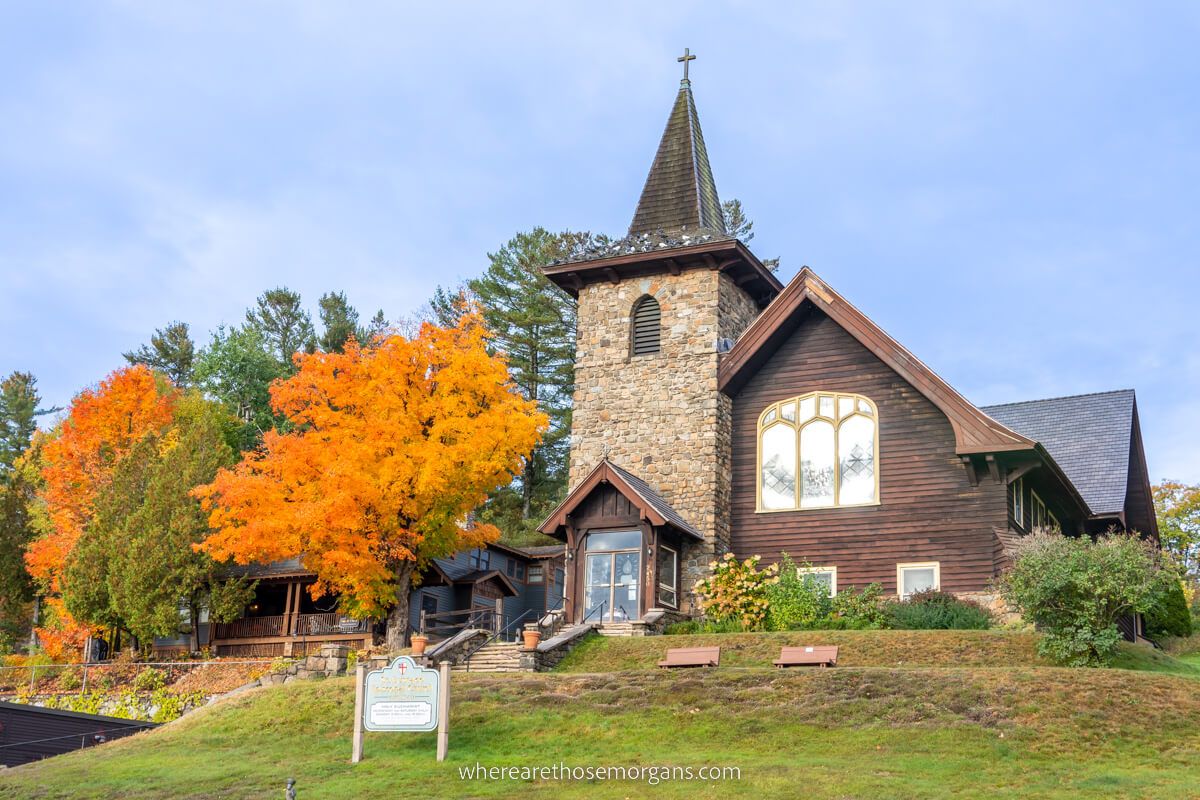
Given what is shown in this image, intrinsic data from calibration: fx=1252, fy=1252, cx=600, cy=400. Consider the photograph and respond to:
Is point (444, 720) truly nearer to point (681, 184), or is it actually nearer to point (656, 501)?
point (656, 501)

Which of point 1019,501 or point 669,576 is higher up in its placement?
point 1019,501

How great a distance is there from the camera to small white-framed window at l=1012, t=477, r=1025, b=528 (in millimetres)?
26578

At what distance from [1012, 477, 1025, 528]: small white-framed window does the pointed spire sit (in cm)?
935

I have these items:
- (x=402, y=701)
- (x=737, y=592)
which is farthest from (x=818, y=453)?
(x=402, y=701)

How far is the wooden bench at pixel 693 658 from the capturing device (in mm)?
20797

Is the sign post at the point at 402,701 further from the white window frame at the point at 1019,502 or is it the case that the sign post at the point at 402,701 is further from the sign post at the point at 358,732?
the white window frame at the point at 1019,502

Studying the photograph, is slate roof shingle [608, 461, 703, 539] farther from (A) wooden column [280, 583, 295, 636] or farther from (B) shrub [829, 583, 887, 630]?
(A) wooden column [280, 583, 295, 636]

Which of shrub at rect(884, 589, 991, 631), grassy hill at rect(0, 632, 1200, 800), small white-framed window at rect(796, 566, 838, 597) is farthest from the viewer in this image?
small white-framed window at rect(796, 566, 838, 597)

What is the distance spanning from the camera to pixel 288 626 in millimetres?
35406

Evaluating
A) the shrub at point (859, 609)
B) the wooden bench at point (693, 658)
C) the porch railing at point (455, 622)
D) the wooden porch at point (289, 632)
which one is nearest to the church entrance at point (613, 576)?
the shrub at point (859, 609)

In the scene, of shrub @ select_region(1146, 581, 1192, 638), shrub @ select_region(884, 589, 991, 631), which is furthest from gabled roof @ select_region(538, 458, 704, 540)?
shrub @ select_region(1146, 581, 1192, 638)

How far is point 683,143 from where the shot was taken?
3441cm

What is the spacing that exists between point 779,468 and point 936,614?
566cm

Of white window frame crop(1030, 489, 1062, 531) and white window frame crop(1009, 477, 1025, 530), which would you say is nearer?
white window frame crop(1009, 477, 1025, 530)
